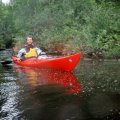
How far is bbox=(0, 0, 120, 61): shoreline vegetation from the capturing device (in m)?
19.0

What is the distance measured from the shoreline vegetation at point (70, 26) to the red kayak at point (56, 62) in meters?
2.36

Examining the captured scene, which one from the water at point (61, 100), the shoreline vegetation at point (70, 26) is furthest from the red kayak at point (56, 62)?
the water at point (61, 100)

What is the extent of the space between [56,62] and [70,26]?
55.9 ft

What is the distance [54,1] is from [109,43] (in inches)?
721

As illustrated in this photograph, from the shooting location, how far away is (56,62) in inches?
559

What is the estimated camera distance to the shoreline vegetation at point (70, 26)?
19016mm

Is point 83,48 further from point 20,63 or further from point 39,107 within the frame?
point 39,107

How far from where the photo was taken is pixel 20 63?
1689 centimetres

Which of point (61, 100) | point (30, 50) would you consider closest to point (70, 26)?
point (30, 50)

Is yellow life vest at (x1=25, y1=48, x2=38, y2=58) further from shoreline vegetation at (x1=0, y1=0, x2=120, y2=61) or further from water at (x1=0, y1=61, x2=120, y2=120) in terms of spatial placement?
water at (x1=0, y1=61, x2=120, y2=120)

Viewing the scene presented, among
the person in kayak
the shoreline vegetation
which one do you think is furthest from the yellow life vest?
the shoreline vegetation

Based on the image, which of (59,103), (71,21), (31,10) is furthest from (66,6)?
(59,103)

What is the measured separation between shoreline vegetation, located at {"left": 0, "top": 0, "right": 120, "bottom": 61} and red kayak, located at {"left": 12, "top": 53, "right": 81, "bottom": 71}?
2357mm

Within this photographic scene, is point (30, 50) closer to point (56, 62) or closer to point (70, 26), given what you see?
point (56, 62)
